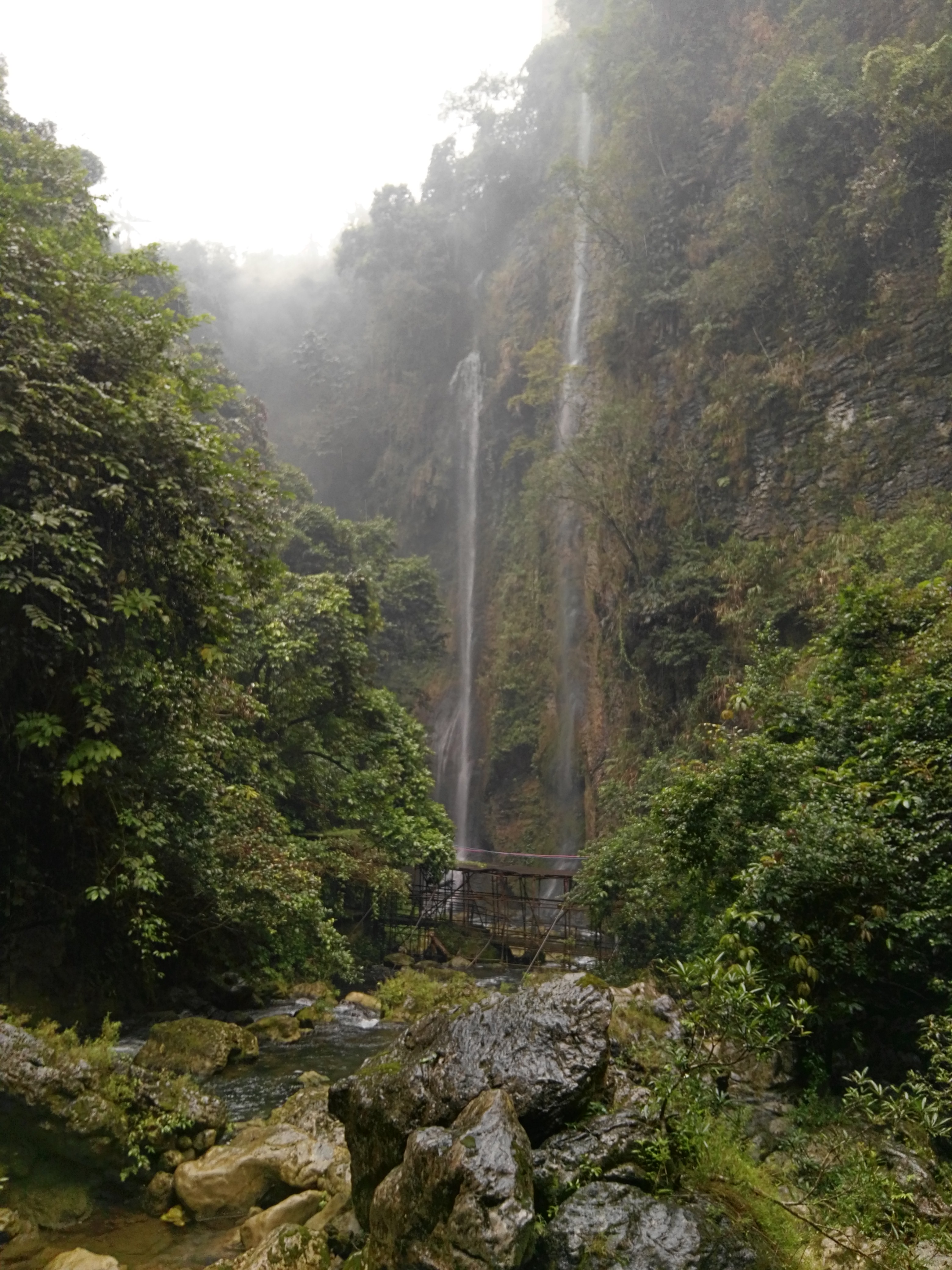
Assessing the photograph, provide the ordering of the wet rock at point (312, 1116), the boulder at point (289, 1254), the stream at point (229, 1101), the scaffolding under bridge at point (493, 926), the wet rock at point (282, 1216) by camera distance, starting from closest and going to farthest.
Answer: the boulder at point (289, 1254) → the stream at point (229, 1101) → the wet rock at point (282, 1216) → the wet rock at point (312, 1116) → the scaffolding under bridge at point (493, 926)

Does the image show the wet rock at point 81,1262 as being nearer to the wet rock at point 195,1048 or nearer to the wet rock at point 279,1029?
the wet rock at point 195,1048

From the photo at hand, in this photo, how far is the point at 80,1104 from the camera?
5602 mm

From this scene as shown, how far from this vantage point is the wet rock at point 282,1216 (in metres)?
5.13

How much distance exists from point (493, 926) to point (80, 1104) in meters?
13.1

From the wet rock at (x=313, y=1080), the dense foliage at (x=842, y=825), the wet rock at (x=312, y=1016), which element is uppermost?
the dense foliage at (x=842, y=825)

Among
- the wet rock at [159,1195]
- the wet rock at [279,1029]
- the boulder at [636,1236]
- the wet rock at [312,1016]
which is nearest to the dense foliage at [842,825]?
the boulder at [636,1236]

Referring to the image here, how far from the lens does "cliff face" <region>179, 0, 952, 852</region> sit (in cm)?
1580

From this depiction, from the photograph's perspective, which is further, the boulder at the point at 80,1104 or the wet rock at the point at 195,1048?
the wet rock at the point at 195,1048

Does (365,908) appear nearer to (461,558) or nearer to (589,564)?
(589,564)

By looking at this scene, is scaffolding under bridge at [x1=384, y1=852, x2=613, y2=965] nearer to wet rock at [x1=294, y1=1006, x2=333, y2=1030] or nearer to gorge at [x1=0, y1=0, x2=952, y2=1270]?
gorge at [x1=0, y1=0, x2=952, y2=1270]

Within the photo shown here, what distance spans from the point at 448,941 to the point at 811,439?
44.6 ft

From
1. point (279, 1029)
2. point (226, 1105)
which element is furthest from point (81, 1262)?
point (279, 1029)

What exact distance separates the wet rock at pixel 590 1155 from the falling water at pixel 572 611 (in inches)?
743

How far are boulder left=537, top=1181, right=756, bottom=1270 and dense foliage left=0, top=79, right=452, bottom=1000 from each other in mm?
4954
